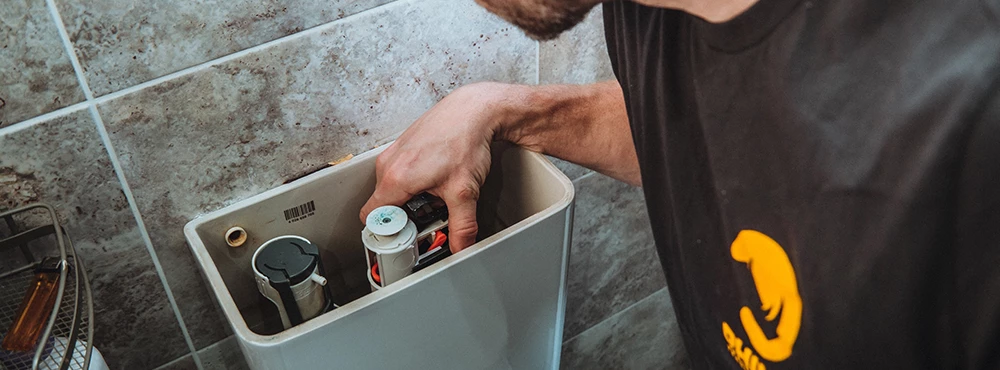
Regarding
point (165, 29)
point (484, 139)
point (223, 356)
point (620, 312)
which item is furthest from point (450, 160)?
point (620, 312)

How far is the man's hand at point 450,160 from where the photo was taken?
2.24 ft

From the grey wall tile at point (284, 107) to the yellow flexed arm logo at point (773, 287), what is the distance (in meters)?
0.34

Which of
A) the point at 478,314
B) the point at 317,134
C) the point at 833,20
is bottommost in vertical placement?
the point at 478,314

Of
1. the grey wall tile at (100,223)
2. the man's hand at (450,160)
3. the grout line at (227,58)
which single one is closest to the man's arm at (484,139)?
the man's hand at (450,160)

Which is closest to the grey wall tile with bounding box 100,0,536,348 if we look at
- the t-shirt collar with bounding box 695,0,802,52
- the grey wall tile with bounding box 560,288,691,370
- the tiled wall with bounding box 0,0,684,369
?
the tiled wall with bounding box 0,0,684,369

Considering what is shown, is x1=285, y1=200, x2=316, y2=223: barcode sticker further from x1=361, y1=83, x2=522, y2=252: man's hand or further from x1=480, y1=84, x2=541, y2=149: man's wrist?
x1=480, y1=84, x2=541, y2=149: man's wrist

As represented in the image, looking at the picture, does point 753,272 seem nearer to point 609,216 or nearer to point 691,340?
point 691,340

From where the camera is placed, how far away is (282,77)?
26.3 inches

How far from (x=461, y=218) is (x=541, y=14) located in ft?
0.67

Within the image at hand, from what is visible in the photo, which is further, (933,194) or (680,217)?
(680,217)

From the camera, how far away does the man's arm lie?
684mm

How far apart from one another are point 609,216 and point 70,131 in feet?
2.20

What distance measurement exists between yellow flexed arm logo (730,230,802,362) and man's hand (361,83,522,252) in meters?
0.24

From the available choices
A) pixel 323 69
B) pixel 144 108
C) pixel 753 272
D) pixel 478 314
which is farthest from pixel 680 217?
pixel 144 108
